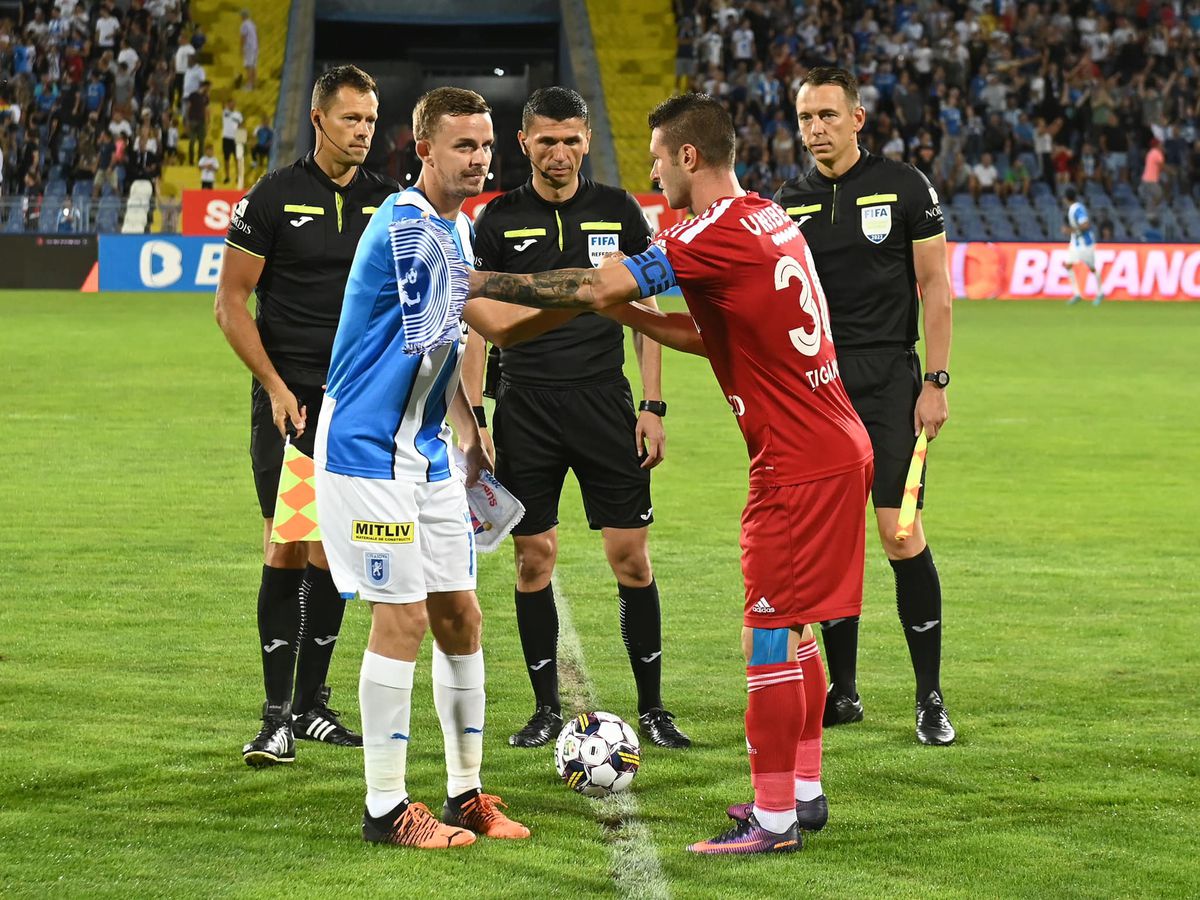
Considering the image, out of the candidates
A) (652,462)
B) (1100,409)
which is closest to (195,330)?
(1100,409)

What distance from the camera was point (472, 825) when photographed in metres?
5.08

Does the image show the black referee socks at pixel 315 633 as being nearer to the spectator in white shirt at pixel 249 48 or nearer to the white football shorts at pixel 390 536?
the white football shorts at pixel 390 536

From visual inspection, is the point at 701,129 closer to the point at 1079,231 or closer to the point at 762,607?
the point at 762,607

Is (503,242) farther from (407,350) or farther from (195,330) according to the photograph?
(195,330)

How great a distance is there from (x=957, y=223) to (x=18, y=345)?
17.6 metres

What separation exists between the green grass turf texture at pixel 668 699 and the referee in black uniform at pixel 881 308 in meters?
0.39

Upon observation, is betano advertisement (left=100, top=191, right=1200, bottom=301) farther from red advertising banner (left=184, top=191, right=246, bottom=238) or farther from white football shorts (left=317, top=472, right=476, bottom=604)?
white football shorts (left=317, top=472, right=476, bottom=604)

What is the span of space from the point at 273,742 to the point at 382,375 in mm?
1624

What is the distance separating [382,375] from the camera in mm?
4824

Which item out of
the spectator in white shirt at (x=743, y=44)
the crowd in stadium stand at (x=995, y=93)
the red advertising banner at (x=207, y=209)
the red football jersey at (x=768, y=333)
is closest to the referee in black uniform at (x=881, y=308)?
the red football jersey at (x=768, y=333)

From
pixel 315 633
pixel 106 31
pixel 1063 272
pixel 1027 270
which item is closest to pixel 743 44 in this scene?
pixel 1027 270

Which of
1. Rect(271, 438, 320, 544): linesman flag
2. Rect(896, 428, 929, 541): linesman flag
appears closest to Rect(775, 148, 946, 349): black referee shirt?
Rect(896, 428, 929, 541): linesman flag

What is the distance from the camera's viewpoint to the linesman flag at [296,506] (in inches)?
235

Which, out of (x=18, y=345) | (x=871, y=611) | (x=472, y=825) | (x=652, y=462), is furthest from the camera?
(x=18, y=345)
